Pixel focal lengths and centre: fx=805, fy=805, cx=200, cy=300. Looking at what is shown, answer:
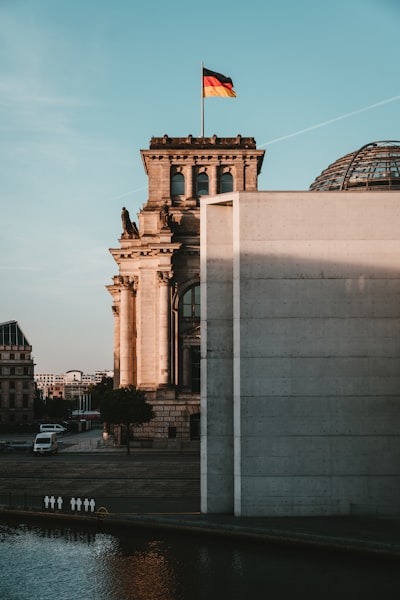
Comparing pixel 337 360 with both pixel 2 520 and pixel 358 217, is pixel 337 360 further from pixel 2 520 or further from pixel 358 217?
pixel 2 520

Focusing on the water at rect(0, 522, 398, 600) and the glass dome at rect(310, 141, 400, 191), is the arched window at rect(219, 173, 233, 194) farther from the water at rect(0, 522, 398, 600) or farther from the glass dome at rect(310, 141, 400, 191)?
the water at rect(0, 522, 398, 600)

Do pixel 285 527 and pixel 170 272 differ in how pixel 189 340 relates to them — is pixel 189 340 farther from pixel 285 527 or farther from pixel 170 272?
pixel 285 527

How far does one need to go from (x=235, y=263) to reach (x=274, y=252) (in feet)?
6.93

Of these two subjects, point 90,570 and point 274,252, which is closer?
point 90,570

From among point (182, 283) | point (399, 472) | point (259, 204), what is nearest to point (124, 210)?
point (182, 283)

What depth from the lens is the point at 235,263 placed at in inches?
1661

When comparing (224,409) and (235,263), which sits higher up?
(235,263)

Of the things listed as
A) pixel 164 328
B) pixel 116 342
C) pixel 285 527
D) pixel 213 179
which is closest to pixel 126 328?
pixel 164 328

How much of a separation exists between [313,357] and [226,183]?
170ft

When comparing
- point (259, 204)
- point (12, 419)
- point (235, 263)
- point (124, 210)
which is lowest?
point (12, 419)

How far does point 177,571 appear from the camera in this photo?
105 ft

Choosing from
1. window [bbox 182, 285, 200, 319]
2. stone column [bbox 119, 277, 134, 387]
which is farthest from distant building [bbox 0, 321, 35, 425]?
window [bbox 182, 285, 200, 319]

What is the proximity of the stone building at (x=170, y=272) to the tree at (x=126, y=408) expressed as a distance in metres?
4.92

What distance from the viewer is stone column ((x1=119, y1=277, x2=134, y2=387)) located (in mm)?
87625
